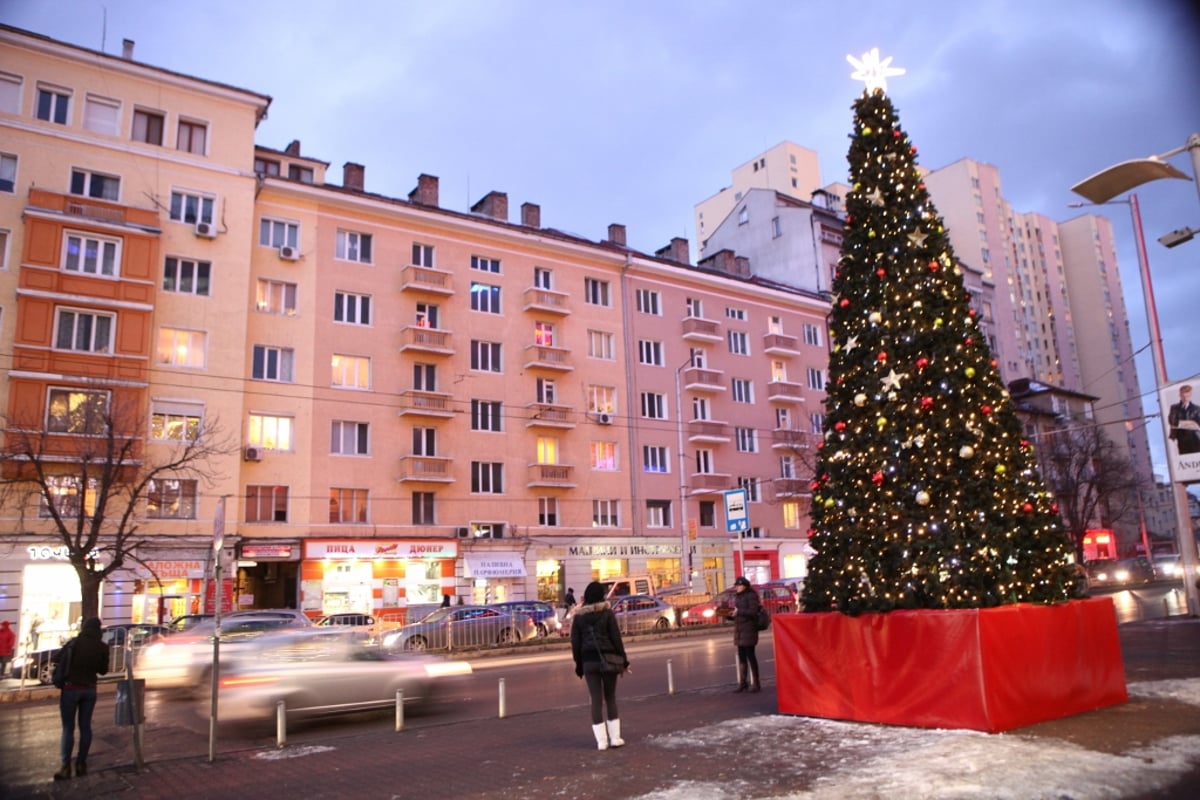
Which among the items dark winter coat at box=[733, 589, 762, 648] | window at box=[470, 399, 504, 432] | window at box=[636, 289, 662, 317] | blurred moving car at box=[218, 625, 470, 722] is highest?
window at box=[636, 289, 662, 317]

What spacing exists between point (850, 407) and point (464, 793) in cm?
618

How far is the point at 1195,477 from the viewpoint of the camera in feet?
Result: 59.1

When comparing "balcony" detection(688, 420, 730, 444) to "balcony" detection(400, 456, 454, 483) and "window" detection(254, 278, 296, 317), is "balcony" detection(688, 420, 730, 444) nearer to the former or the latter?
"balcony" detection(400, 456, 454, 483)

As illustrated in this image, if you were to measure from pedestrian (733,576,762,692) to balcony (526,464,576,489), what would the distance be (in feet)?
92.6

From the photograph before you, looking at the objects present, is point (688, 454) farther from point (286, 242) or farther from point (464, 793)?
point (464, 793)

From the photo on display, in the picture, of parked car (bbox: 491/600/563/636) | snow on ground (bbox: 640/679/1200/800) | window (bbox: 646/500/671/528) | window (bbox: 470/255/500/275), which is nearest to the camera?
snow on ground (bbox: 640/679/1200/800)

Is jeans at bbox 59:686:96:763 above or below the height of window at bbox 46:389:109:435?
below

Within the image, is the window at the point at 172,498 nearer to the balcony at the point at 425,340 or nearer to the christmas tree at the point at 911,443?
the balcony at the point at 425,340

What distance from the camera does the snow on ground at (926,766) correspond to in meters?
6.86

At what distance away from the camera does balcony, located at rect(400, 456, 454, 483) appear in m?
38.7

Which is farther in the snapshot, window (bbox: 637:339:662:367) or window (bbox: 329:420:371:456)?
window (bbox: 637:339:662:367)

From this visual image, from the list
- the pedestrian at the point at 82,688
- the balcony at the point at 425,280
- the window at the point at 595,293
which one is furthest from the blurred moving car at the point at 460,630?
the window at the point at 595,293

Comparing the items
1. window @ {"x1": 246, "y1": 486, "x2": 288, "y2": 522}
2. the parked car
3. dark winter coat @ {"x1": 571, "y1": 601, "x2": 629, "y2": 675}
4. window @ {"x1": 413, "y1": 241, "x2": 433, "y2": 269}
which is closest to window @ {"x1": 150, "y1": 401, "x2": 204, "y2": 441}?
window @ {"x1": 246, "y1": 486, "x2": 288, "y2": 522}

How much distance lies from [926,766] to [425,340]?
3514 centimetres
